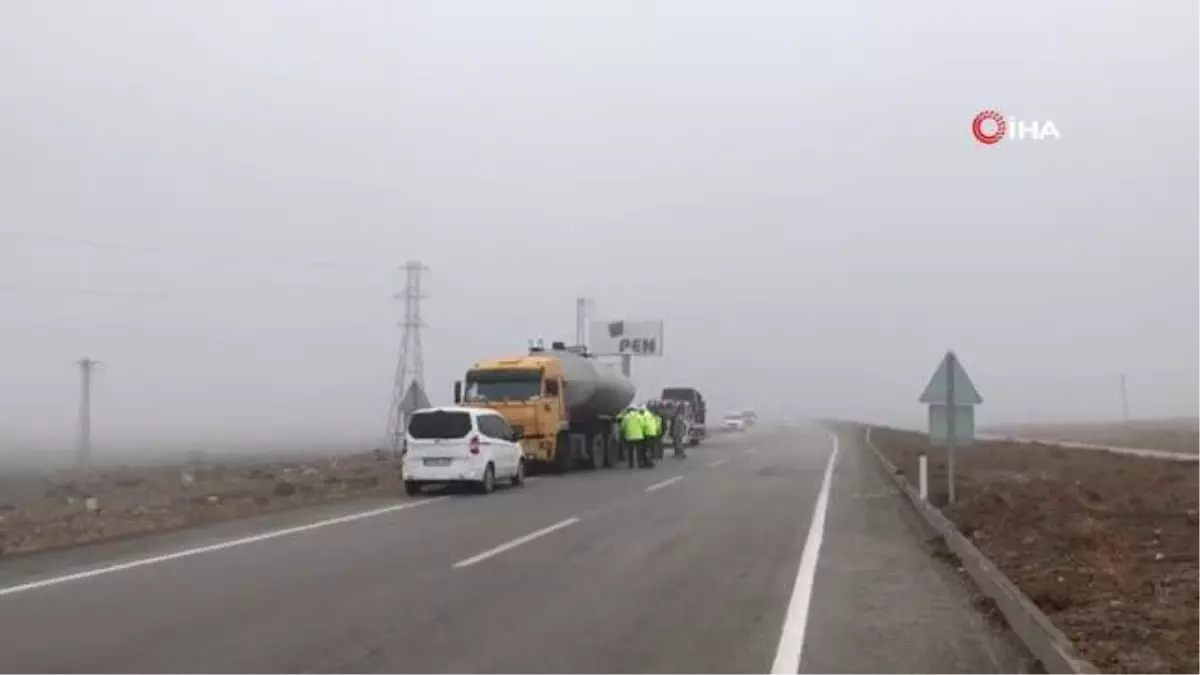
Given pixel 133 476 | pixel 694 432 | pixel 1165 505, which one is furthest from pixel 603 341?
pixel 1165 505

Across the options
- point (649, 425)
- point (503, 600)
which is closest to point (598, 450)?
point (649, 425)

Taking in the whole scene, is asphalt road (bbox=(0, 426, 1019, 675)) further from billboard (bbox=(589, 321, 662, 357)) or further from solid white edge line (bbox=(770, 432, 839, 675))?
billboard (bbox=(589, 321, 662, 357))

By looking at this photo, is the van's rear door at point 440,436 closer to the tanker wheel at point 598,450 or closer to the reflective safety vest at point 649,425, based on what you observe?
the tanker wheel at point 598,450

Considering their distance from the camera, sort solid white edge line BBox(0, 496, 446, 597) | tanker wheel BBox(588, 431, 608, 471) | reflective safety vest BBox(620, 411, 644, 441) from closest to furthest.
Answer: solid white edge line BBox(0, 496, 446, 597) → tanker wheel BBox(588, 431, 608, 471) → reflective safety vest BBox(620, 411, 644, 441)

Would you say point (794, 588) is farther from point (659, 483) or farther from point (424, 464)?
point (659, 483)

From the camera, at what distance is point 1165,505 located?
64.3ft

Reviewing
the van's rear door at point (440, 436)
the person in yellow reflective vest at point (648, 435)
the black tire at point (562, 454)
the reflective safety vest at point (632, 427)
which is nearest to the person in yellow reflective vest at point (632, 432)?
the reflective safety vest at point (632, 427)

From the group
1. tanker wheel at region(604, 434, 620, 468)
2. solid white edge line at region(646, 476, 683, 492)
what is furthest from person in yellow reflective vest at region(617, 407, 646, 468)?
solid white edge line at region(646, 476, 683, 492)

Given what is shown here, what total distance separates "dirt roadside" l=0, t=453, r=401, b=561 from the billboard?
4144 cm

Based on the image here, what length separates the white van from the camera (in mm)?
24375

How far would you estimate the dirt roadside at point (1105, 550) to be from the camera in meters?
8.51

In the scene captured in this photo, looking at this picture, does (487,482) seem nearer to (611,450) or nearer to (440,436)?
(440,436)

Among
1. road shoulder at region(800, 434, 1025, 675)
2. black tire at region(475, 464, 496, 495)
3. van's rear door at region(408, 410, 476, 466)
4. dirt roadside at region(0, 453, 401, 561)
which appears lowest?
dirt roadside at region(0, 453, 401, 561)

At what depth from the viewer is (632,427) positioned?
3731 centimetres
